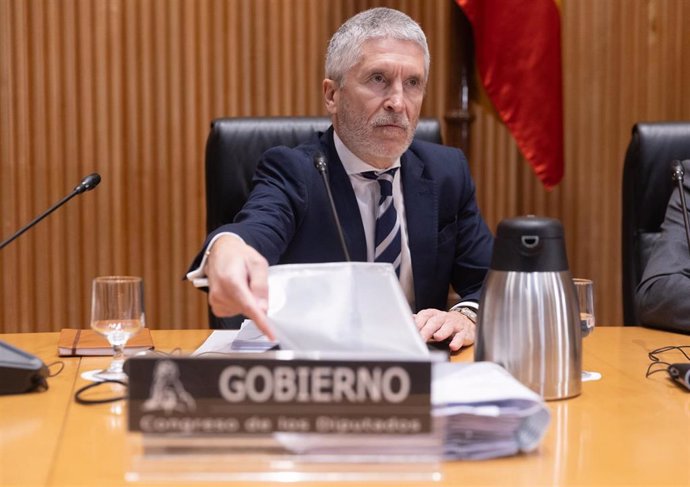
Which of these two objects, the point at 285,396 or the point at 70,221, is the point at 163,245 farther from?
the point at 285,396

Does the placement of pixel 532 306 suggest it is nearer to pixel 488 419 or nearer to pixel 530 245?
pixel 530 245

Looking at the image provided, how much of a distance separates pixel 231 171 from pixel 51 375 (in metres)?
0.92

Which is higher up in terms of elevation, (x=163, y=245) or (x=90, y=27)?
(x=90, y=27)

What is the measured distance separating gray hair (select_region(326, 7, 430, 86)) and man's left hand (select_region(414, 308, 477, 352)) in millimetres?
751

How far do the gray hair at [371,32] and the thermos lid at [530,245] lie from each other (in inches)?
39.3

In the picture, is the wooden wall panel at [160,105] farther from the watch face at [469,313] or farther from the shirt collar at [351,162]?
the watch face at [469,313]

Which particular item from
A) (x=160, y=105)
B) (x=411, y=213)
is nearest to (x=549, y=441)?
(x=411, y=213)

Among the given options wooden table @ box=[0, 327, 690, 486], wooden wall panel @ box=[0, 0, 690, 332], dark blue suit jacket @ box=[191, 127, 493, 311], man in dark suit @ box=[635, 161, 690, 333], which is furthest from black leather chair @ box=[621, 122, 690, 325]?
wooden wall panel @ box=[0, 0, 690, 332]

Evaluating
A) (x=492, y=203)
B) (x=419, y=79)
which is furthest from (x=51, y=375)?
(x=492, y=203)

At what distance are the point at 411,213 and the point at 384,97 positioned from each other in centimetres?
30

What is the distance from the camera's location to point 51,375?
1484 millimetres

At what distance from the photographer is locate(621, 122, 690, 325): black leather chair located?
92.2 inches

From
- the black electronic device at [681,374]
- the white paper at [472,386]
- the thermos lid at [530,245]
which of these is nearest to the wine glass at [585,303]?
the black electronic device at [681,374]

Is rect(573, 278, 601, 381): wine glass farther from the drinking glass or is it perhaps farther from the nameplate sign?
the nameplate sign
